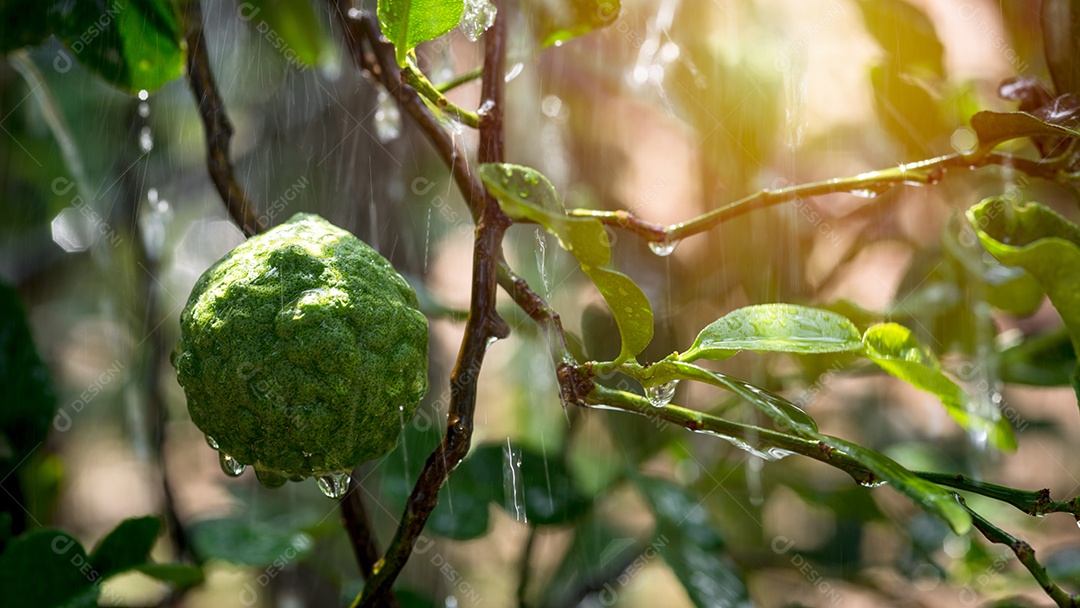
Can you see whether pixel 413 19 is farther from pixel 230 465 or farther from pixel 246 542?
pixel 246 542

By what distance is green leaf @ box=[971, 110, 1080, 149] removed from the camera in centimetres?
54

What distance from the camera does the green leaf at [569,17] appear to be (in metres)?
0.67

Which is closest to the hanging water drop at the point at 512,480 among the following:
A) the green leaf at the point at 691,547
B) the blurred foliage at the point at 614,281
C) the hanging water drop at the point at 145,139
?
the blurred foliage at the point at 614,281

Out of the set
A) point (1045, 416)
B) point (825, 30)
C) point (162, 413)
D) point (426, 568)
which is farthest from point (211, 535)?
point (1045, 416)

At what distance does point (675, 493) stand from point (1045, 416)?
793mm

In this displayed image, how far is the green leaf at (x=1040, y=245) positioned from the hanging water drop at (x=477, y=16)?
0.37m

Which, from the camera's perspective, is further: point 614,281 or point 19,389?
point 19,389

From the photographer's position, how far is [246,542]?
0.95m

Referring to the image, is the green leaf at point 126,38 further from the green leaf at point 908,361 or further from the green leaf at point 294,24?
the green leaf at point 908,361

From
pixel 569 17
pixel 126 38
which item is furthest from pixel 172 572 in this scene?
pixel 569 17

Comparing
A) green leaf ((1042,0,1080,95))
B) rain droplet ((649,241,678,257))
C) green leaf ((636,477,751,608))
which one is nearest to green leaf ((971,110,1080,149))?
green leaf ((1042,0,1080,95))

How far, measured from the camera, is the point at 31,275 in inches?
58.0

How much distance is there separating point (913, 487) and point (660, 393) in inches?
5.8

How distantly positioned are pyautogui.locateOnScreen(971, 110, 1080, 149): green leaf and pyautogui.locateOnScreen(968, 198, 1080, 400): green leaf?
0.06 meters
